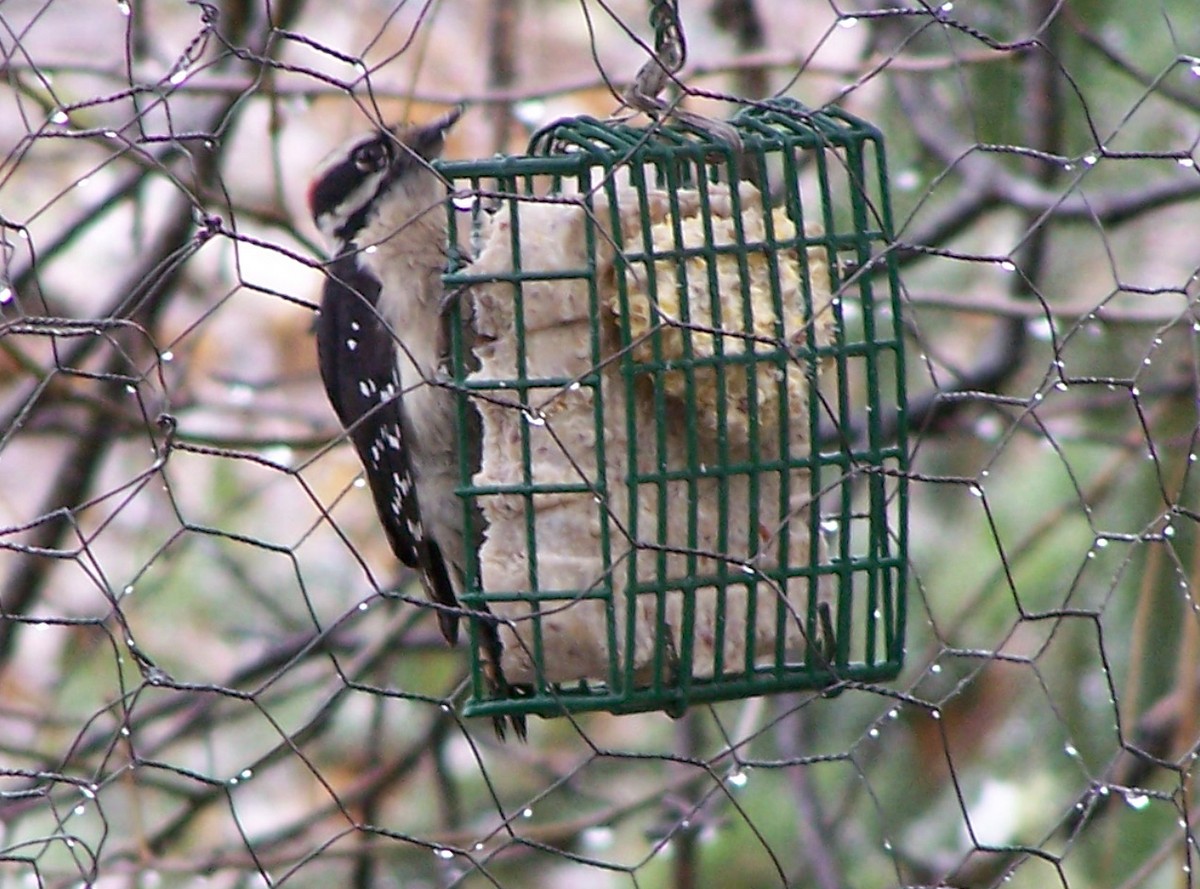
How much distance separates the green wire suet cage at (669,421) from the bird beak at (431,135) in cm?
46

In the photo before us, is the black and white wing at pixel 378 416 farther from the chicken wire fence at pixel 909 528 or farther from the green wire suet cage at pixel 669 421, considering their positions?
the green wire suet cage at pixel 669 421

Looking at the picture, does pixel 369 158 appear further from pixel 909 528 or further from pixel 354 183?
pixel 909 528

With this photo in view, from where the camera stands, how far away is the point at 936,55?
3.37 m

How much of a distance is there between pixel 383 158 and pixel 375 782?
4.17 ft

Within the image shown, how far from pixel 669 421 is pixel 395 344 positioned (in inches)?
30.1

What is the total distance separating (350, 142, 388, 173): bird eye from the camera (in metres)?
2.73

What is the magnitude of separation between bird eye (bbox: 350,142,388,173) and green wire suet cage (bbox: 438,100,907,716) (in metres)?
0.72

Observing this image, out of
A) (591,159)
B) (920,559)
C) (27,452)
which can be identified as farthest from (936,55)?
(27,452)

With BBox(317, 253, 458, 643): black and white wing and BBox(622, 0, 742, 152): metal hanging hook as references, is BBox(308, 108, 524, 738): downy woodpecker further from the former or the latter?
BBox(622, 0, 742, 152): metal hanging hook

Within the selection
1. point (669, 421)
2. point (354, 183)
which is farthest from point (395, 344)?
point (669, 421)

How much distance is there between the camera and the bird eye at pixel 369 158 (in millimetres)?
2734

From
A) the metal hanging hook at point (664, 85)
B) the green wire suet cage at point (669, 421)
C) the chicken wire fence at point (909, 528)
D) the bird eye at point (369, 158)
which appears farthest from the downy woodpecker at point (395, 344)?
the metal hanging hook at point (664, 85)

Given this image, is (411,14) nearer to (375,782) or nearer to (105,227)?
(105,227)

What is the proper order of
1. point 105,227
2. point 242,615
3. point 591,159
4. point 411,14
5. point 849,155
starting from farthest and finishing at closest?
point 411,14 → point 105,227 → point 242,615 → point 849,155 → point 591,159
